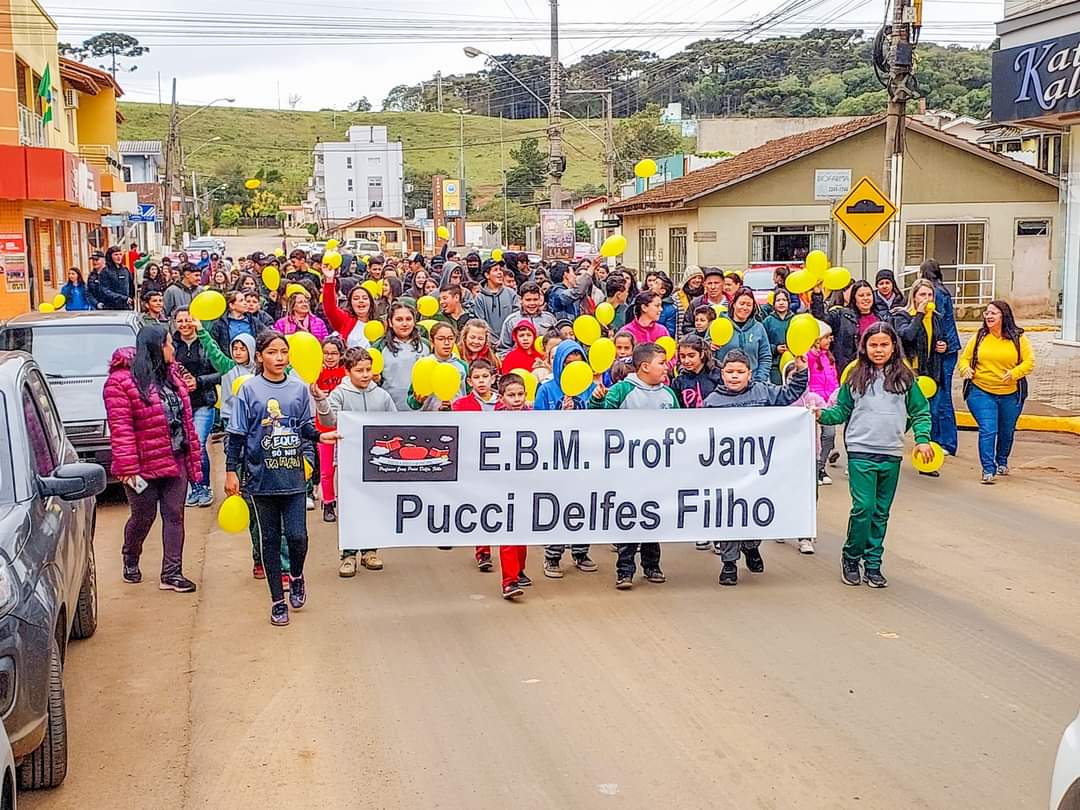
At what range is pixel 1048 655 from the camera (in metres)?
6.73

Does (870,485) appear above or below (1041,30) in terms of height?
below

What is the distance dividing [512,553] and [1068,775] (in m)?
4.69

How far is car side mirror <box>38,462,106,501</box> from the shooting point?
5.52 m

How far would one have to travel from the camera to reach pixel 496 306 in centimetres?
1423

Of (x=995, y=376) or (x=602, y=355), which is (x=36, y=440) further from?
(x=995, y=376)

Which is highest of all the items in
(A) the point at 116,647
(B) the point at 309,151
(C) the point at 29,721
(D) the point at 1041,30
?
(B) the point at 309,151

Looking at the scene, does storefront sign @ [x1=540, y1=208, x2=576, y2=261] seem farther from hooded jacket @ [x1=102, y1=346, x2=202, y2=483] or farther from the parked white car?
the parked white car

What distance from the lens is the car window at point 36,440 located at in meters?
5.79

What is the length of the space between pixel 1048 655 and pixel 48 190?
24.3m

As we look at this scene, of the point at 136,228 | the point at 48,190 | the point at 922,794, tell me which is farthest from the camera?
the point at 136,228

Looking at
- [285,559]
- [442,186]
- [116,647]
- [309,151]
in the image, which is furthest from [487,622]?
Answer: [309,151]

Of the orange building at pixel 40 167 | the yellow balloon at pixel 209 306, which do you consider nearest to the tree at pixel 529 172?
the orange building at pixel 40 167

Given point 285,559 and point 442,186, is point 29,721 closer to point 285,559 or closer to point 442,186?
point 285,559

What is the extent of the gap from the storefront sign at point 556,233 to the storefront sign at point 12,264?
12.2 metres
